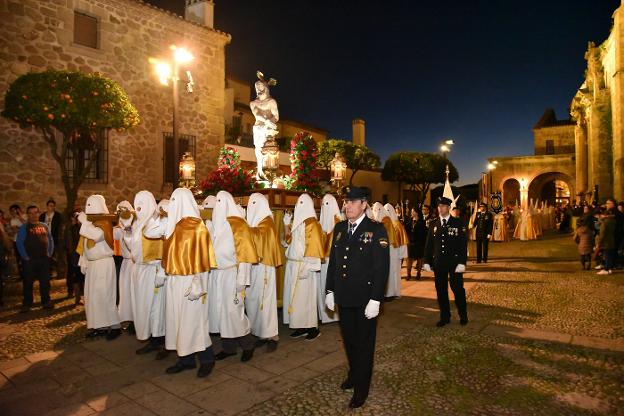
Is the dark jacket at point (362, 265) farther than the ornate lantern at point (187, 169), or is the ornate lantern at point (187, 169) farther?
the ornate lantern at point (187, 169)

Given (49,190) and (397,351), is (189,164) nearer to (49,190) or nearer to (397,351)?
(49,190)

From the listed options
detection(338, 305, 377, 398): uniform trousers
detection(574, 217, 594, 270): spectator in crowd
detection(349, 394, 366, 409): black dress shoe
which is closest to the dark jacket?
detection(338, 305, 377, 398): uniform trousers

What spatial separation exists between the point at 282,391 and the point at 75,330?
4.46 metres

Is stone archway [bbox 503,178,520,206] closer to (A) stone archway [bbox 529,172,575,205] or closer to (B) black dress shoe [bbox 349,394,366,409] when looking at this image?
(A) stone archway [bbox 529,172,575,205]

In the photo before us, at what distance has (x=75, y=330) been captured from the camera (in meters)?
7.04

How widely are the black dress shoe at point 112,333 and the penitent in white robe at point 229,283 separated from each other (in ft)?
7.42

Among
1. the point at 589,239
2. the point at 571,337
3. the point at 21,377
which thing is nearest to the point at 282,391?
the point at 21,377

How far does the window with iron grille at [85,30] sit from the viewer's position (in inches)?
570

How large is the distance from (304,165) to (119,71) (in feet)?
34.4

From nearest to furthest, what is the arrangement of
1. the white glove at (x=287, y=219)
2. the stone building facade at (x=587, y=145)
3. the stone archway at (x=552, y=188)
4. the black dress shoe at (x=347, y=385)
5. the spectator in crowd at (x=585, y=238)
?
the black dress shoe at (x=347, y=385) < the white glove at (x=287, y=219) < the spectator in crowd at (x=585, y=238) < the stone building facade at (x=587, y=145) < the stone archway at (x=552, y=188)

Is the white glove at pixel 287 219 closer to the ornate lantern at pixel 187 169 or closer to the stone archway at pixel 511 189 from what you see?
the ornate lantern at pixel 187 169

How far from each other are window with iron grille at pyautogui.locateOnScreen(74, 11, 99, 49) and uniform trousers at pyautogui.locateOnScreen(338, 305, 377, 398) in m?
15.0

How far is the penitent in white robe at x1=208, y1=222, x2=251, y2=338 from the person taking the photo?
5.45 metres

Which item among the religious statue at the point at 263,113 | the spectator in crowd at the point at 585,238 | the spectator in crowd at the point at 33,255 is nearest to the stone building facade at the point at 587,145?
the spectator in crowd at the point at 585,238
